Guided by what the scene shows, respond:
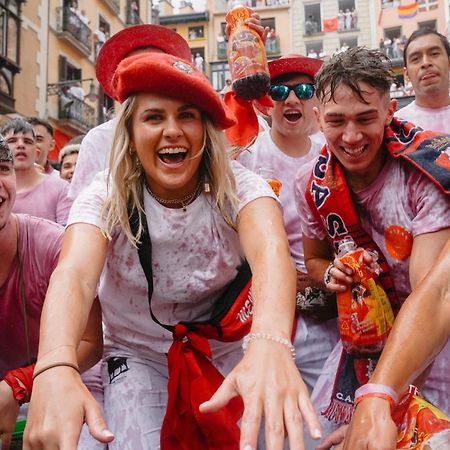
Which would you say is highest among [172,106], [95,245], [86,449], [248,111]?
[248,111]

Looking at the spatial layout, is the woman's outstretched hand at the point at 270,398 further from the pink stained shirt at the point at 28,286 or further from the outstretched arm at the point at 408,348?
the pink stained shirt at the point at 28,286

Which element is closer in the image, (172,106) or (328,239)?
(172,106)

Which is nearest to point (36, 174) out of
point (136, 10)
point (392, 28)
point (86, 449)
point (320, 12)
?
point (86, 449)

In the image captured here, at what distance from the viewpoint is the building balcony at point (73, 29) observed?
64.6 feet

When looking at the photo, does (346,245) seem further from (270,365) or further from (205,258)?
(270,365)

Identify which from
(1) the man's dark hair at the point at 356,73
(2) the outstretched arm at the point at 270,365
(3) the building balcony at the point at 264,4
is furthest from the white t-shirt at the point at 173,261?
(3) the building balcony at the point at 264,4

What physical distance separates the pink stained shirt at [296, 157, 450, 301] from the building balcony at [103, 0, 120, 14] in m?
22.5

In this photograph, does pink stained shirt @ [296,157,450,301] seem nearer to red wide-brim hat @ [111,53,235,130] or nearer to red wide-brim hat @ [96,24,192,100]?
red wide-brim hat @ [111,53,235,130]

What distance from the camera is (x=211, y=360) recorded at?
A: 2.39m

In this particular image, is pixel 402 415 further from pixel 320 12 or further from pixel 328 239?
pixel 320 12

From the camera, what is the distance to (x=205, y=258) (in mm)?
2242

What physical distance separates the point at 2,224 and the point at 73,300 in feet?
3.27

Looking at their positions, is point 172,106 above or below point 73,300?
above

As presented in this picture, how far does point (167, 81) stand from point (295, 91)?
61.1 inches
